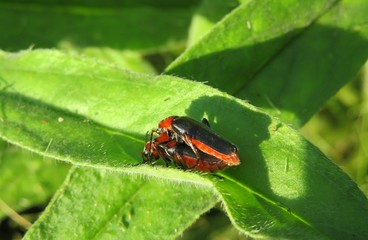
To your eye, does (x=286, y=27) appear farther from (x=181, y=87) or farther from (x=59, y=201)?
(x=59, y=201)

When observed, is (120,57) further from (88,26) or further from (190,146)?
(190,146)

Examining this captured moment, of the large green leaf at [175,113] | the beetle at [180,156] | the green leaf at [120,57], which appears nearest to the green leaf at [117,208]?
the large green leaf at [175,113]

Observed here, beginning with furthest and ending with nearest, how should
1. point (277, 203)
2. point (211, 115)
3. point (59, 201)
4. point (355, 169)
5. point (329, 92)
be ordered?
point (355, 169), point (329, 92), point (59, 201), point (211, 115), point (277, 203)

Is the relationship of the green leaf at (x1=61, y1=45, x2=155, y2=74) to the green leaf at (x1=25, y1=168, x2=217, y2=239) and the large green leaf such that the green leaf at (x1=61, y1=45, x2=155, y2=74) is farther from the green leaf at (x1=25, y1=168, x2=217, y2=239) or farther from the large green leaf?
the green leaf at (x1=25, y1=168, x2=217, y2=239)

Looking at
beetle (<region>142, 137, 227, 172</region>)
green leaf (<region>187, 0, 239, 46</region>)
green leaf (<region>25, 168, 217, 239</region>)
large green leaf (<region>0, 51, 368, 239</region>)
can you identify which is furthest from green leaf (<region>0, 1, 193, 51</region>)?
beetle (<region>142, 137, 227, 172</region>)

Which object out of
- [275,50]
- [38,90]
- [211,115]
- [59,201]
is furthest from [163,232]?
[275,50]

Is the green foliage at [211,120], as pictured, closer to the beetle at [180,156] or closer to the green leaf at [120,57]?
the beetle at [180,156]
